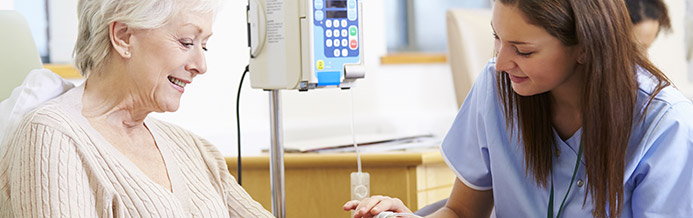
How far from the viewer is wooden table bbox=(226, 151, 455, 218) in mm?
1901

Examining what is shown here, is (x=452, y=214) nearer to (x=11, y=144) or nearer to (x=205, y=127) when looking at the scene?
(x=11, y=144)

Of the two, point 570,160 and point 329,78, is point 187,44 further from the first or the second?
point 570,160

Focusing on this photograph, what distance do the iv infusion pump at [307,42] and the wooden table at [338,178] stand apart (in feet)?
1.13

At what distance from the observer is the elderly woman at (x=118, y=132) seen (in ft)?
3.97

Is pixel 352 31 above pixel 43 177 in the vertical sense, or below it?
above

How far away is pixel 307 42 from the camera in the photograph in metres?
1.55

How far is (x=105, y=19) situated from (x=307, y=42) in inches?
15.1

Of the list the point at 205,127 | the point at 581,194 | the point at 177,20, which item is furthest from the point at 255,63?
→ the point at 205,127

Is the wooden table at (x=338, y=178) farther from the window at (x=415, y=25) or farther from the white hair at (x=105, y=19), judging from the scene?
the window at (x=415, y=25)

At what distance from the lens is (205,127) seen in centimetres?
261

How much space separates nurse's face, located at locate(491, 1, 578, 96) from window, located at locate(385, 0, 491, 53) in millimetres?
3257

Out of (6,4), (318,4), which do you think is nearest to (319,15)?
(318,4)

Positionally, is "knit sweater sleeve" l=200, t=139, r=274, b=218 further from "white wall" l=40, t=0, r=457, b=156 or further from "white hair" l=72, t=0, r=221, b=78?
"white wall" l=40, t=0, r=457, b=156

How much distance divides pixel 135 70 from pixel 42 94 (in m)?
0.16
